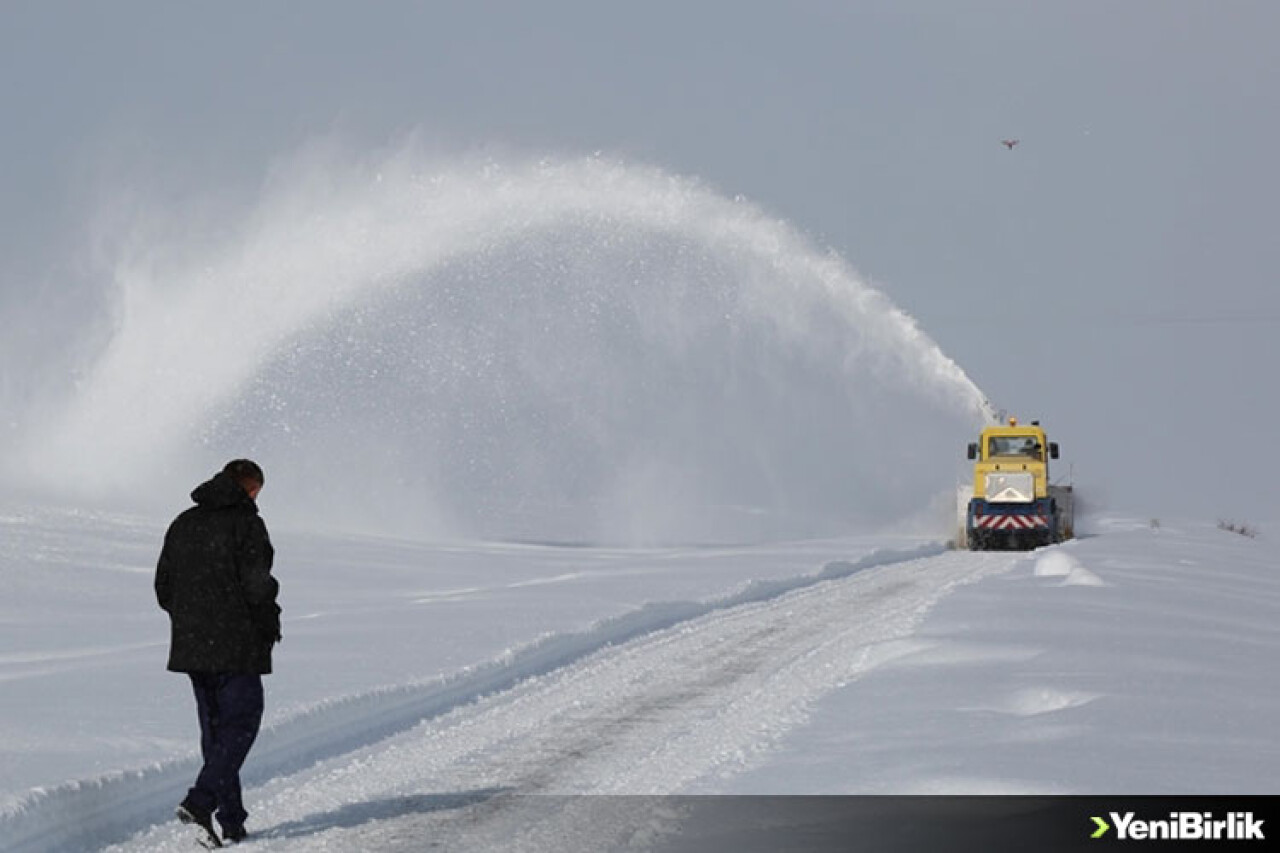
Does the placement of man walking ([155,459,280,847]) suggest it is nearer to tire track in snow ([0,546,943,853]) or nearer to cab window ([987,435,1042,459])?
tire track in snow ([0,546,943,853])

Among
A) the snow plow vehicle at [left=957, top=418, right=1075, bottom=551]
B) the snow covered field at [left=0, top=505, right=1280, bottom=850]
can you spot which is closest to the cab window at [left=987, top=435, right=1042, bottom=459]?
the snow plow vehicle at [left=957, top=418, right=1075, bottom=551]

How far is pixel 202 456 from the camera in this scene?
45.1 metres

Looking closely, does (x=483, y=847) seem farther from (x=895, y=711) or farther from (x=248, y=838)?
(x=895, y=711)

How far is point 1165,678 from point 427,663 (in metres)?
5.82

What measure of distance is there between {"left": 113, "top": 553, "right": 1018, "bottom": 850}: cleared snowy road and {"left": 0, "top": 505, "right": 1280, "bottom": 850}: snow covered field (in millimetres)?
32

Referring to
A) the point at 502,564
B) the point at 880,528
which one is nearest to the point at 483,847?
the point at 502,564

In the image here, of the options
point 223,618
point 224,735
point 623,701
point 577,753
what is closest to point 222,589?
point 223,618

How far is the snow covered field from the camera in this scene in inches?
298

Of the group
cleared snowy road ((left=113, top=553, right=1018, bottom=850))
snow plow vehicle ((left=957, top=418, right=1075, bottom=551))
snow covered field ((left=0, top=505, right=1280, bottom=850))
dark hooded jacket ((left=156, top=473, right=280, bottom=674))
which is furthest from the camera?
snow plow vehicle ((left=957, top=418, right=1075, bottom=551))

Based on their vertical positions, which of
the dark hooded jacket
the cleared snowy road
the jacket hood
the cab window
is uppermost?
the cab window

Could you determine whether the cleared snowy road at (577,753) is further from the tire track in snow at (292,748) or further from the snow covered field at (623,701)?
the tire track in snow at (292,748)

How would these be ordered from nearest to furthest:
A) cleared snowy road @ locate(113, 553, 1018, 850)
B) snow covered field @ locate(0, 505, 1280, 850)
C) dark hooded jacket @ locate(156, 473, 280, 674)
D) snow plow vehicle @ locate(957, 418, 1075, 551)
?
dark hooded jacket @ locate(156, 473, 280, 674) → cleared snowy road @ locate(113, 553, 1018, 850) → snow covered field @ locate(0, 505, 1280, 850) → snow plow vehicle @ locate(957, 418, 1075, 551)

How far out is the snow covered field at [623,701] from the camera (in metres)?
7.58

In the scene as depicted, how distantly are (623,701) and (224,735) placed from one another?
4406 mm
